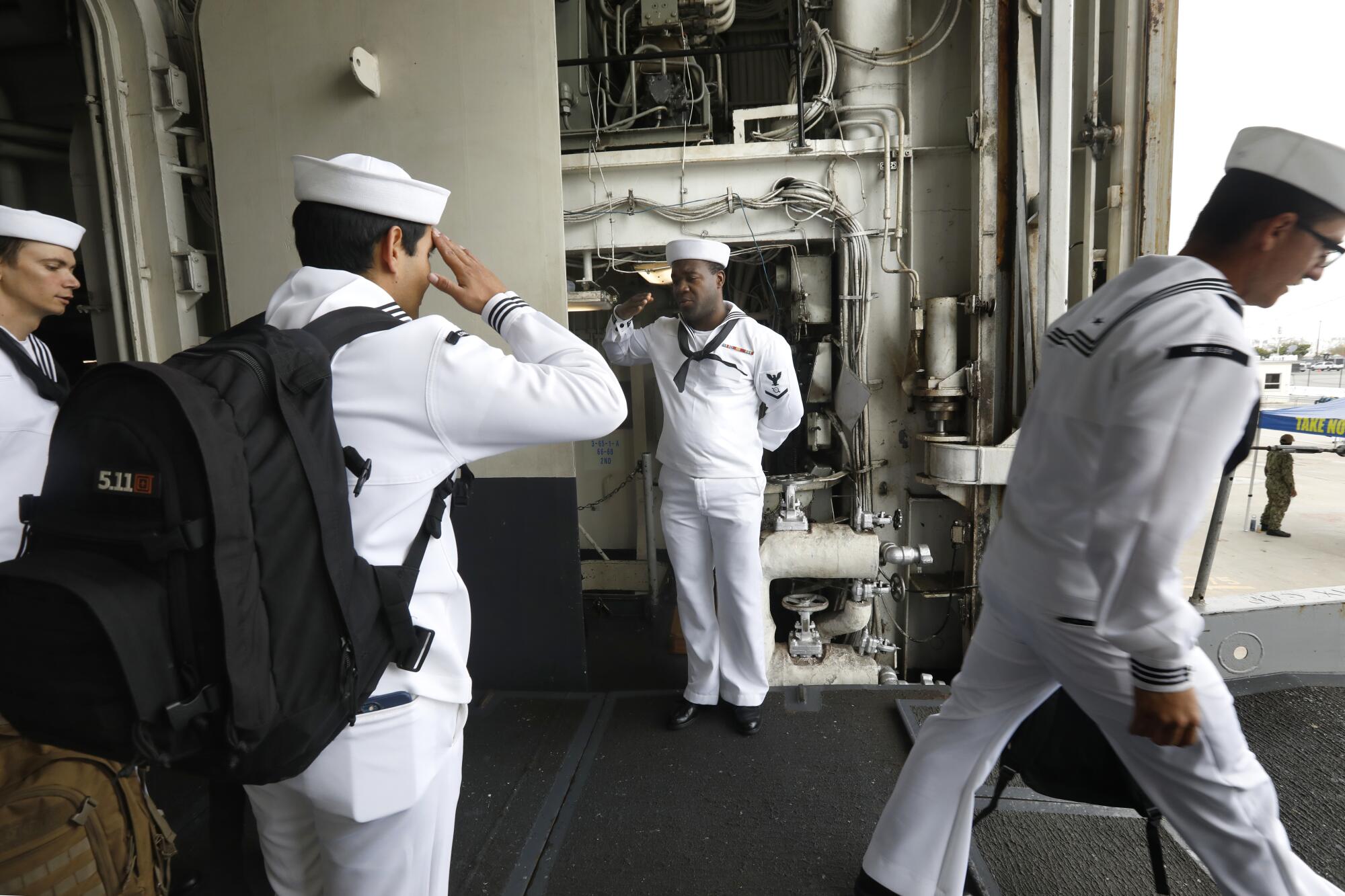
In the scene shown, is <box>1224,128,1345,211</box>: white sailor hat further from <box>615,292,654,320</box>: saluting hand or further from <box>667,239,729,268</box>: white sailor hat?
<box>615,292,654,320</box>: saluting hand

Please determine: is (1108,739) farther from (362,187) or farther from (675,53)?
(675,53)

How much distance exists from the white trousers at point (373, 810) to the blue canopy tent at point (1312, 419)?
16.1ft

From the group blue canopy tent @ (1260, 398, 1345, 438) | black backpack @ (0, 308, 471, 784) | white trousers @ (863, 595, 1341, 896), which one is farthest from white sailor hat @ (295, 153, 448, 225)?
blue canopy tent @ (1260, 398, 1345, 438)

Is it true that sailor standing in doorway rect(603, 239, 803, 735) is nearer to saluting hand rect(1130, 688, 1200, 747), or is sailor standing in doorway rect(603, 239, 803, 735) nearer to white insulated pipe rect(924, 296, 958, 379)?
white insulated pipe rect(924, 296, 958, 379)

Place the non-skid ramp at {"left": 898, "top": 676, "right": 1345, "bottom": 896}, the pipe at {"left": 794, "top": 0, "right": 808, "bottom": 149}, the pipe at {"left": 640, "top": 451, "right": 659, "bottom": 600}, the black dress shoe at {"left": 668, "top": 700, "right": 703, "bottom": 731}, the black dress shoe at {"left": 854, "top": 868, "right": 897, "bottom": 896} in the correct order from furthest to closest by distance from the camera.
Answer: the pipe at {"left": 640, "top": 451, "right": 659, "bottom": 600} < the pipe at {"left": 794, "top": 0, "right": 808, "bottom": 149} < the black dress shoe at {"left": 668, "top": 700, "right": 703, "bottom": 731} < the non-skid ramp at {"left": 898, "top": 676, "right": 1345, "bottom": 896} < the black dress shoe at {"left": 854, "top": 868, "right": 897, "bottom": 896}

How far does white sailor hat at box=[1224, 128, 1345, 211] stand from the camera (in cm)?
131

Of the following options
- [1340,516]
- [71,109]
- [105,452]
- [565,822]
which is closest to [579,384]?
[105,452]

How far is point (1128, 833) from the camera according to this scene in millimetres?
2293

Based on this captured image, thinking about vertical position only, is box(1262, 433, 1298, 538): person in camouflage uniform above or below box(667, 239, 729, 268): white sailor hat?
below

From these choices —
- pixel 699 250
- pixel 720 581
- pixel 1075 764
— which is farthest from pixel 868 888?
pixel 699 250

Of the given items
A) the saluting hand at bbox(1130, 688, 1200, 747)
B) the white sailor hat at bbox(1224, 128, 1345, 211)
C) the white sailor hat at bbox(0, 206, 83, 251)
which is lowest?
the saluting hand at bbox(1130, 688, 1200, 747)

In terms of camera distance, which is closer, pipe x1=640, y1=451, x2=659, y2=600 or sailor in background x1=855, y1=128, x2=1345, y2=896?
sailor in background x1=855, y1=128, x2=1345, y2=896

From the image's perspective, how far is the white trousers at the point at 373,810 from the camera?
1.16m

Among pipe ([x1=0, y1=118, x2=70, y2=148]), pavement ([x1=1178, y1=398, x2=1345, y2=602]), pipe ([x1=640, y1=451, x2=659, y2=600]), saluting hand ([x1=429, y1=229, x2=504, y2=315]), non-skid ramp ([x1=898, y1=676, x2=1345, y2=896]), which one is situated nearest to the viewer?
saluting hand ([x1=429, y1=229, x2=504, y2=315])
